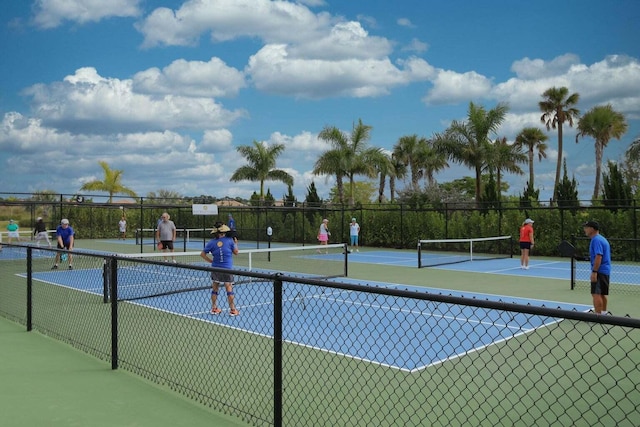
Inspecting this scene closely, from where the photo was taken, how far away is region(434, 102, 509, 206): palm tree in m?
39.3

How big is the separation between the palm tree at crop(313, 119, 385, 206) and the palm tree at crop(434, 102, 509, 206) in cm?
481

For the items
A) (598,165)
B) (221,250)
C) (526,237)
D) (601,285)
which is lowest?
(601,285)

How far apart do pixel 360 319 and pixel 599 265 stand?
3.75 meters

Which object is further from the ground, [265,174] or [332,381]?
[265,174]

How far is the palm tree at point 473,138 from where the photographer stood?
129 ft

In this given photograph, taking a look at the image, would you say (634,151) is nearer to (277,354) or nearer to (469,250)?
(469,250)

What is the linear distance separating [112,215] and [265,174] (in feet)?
39.5

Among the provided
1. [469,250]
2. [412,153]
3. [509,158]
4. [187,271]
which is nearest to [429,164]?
[412,153]

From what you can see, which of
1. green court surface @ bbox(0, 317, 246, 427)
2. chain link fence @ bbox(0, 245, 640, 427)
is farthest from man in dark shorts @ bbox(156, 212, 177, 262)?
green court surface @ bbox(0, 317, 246, 427)

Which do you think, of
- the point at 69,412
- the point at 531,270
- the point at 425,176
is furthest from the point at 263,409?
the point at 425,176

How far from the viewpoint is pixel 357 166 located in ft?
138

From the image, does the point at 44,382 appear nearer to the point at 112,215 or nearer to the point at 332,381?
the point at 332,381

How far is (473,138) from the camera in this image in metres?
40.1

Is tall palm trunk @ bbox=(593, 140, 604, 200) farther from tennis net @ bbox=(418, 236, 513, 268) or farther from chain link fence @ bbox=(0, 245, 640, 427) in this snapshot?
chain link fence @ bbox=(0, 245, 640, 427)
